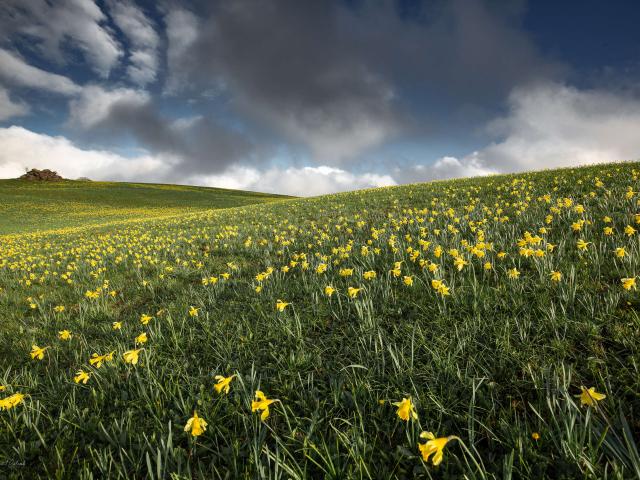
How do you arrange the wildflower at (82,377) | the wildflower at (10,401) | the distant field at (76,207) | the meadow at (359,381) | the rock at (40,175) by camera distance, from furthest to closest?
the rock at (40,175)
the distant field at (76,207)
the wildflower at (82,377)
the wildflower at (10,401)
the meadow at (359,381)

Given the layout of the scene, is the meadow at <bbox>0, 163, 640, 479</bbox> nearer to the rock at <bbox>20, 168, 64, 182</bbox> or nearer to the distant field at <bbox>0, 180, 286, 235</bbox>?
the distant field at <bbox>0, 180, 286, 235</bbox>

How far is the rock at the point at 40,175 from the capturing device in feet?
228

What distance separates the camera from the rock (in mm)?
69438

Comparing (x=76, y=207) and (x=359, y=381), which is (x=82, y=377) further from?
(x=76, y=207)

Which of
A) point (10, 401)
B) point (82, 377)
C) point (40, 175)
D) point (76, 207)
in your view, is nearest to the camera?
point (10, 401)

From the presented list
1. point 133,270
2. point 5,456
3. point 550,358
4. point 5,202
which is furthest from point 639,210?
point 5,202

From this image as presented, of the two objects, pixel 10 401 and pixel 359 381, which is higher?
pixel 359 381

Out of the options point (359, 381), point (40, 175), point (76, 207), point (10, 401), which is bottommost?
point (10, 401)

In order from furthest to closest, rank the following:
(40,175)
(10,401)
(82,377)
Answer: (40,175) → (82,377) → (10,401)

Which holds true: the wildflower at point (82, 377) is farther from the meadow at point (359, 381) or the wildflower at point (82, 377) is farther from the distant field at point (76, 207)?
the distant field at point (76, 207)

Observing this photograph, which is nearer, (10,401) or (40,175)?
(10,401)

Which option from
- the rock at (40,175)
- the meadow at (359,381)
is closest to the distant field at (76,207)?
the rock at (40,175)

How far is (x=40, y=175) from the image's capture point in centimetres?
6981

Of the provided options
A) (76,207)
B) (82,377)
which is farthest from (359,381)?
(76,207)
